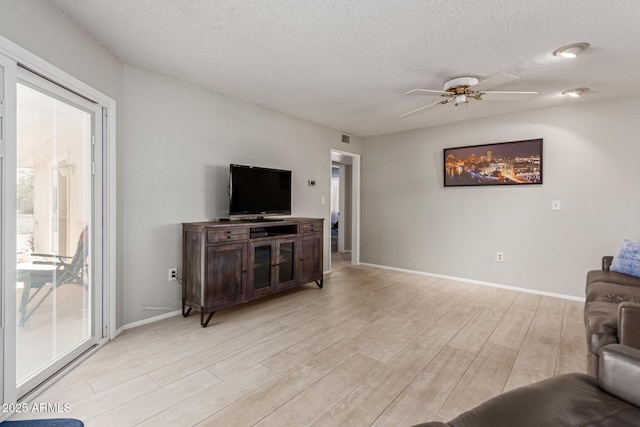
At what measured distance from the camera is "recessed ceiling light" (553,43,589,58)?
224cm

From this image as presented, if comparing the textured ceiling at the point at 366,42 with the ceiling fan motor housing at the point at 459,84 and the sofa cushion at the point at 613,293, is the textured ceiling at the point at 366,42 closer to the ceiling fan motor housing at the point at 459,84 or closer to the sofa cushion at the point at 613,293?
the ceiling fan motor housing at the point at 459,84

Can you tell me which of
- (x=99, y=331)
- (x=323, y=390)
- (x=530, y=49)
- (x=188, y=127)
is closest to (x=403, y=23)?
(x=530, y=49)

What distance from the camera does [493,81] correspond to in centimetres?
295

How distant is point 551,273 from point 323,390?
349 cm

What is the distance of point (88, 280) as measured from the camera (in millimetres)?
2361

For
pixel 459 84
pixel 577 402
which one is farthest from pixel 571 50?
pixel 577 402

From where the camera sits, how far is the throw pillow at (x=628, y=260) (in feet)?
8.96

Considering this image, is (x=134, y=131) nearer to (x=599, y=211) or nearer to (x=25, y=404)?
(x=25, y=404)

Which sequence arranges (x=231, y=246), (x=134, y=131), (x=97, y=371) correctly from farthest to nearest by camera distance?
1. (x=231, y=246)
2. (x=134, y=131)
3. (x=97, y=371)

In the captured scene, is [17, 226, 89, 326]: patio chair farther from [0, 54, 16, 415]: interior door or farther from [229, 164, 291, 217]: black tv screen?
[229, 164, 291, 217]: black tv screen

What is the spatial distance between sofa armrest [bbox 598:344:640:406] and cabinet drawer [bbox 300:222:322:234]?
9.61ft

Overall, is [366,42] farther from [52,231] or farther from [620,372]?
[52,231]

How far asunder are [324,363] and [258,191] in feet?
6.67

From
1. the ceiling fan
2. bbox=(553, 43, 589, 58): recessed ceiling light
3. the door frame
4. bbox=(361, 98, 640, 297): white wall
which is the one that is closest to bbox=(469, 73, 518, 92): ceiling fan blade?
the ceiling fan
